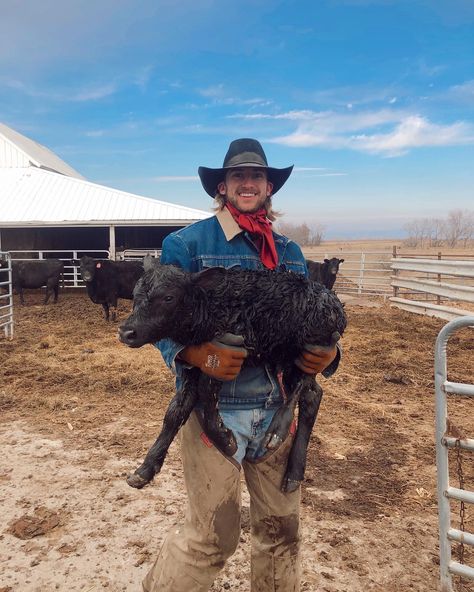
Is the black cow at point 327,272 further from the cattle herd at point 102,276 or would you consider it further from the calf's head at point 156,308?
the calf's head at point 156,308

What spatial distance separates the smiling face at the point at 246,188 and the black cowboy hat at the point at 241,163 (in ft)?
0.14

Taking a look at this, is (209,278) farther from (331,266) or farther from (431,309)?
(331,266)

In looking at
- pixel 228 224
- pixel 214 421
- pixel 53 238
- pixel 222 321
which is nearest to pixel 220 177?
pixel 228 224

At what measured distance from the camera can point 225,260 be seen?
90.2 inches

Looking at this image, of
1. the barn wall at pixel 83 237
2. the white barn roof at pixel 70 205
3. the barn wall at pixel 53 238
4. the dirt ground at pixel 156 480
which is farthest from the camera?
the barn wall at pixel 83 237

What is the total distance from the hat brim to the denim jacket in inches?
7.9

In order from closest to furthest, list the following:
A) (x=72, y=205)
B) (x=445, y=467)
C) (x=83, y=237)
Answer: (x=445, y=467)
(x=72, y=205)
(x=83, y=237)

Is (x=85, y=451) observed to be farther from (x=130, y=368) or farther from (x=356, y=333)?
(x=356, y=333)

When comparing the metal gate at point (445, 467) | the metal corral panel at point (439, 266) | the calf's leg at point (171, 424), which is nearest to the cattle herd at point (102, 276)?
the metal corral panel at point (439, 266)

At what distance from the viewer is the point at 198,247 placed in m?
2.26

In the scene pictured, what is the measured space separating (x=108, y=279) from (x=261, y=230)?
33.7ft

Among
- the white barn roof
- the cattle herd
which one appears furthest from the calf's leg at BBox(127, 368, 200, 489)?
the white barn roof

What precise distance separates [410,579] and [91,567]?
1.77 meters

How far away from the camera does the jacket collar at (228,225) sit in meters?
2.25
